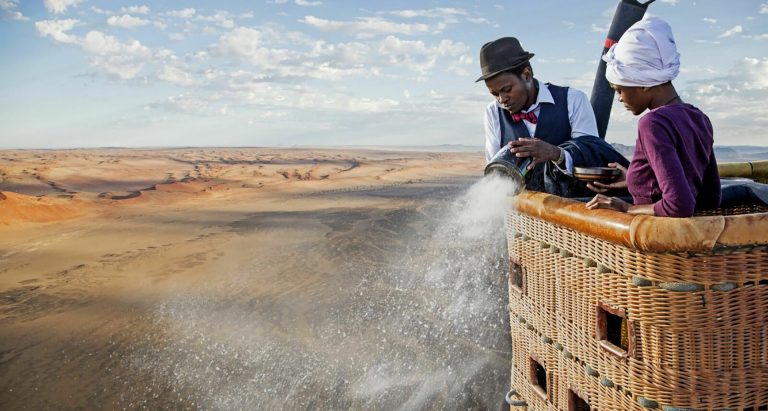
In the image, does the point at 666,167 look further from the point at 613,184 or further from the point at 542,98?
the point at 542,98

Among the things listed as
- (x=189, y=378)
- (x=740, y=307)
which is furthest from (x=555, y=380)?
(x=189, y=378)

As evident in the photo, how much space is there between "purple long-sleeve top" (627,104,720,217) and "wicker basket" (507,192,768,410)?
0.17m

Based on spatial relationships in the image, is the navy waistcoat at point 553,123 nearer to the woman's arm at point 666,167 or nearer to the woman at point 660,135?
the woman at point 660,135

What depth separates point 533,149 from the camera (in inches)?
88.4

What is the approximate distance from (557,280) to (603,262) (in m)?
0.33

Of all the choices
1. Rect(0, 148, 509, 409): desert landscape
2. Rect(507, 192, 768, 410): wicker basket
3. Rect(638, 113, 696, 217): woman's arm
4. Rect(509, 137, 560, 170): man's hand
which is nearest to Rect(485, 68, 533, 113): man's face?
Rect(0, 148, 509, 409): desert landscape

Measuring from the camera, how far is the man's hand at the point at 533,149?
2236 millimetres

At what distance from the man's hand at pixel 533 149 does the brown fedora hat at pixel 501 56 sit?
79cm

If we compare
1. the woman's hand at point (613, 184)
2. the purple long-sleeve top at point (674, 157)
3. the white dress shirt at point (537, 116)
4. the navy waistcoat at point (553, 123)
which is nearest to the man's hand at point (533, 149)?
the woman's hand at point (613, 184)

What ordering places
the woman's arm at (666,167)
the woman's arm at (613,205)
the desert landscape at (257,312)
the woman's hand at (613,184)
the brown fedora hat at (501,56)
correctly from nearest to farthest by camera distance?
the woman's arm at (666,167), the woman's arm at (613,205), the woman's hand at (613,184), the brown fedora hat at (501,56), the desert landscape at (257,312)

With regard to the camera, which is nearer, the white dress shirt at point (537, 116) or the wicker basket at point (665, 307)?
the wicker basket at point (665, 307)

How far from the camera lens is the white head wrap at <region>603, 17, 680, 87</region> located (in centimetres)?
182

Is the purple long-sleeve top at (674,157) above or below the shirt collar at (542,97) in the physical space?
below

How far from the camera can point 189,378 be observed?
498 centimetres
